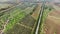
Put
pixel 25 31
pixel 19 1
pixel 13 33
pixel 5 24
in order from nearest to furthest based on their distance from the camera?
pixel 13 33 < pixel 25 31 < pixel 5 24 < pixel 19 1

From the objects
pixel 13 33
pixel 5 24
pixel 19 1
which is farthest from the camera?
pixel 19 1

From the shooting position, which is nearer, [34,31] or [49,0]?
[34,31]

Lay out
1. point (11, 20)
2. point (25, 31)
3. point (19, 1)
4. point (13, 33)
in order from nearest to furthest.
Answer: point (13, 33), point (25, 31), point (11, 20), point (19, 1)

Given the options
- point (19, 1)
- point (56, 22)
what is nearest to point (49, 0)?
point (19, 1)

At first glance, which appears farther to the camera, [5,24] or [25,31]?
[5,24]

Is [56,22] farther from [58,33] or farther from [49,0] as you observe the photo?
[49,0]

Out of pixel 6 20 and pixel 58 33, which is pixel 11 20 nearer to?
pixel 6 20

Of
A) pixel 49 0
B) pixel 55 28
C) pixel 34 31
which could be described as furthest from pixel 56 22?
pixel 49 0

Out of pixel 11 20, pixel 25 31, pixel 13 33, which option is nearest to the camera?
pixel 13 33

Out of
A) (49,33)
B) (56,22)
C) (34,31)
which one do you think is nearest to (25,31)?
(34,31)
